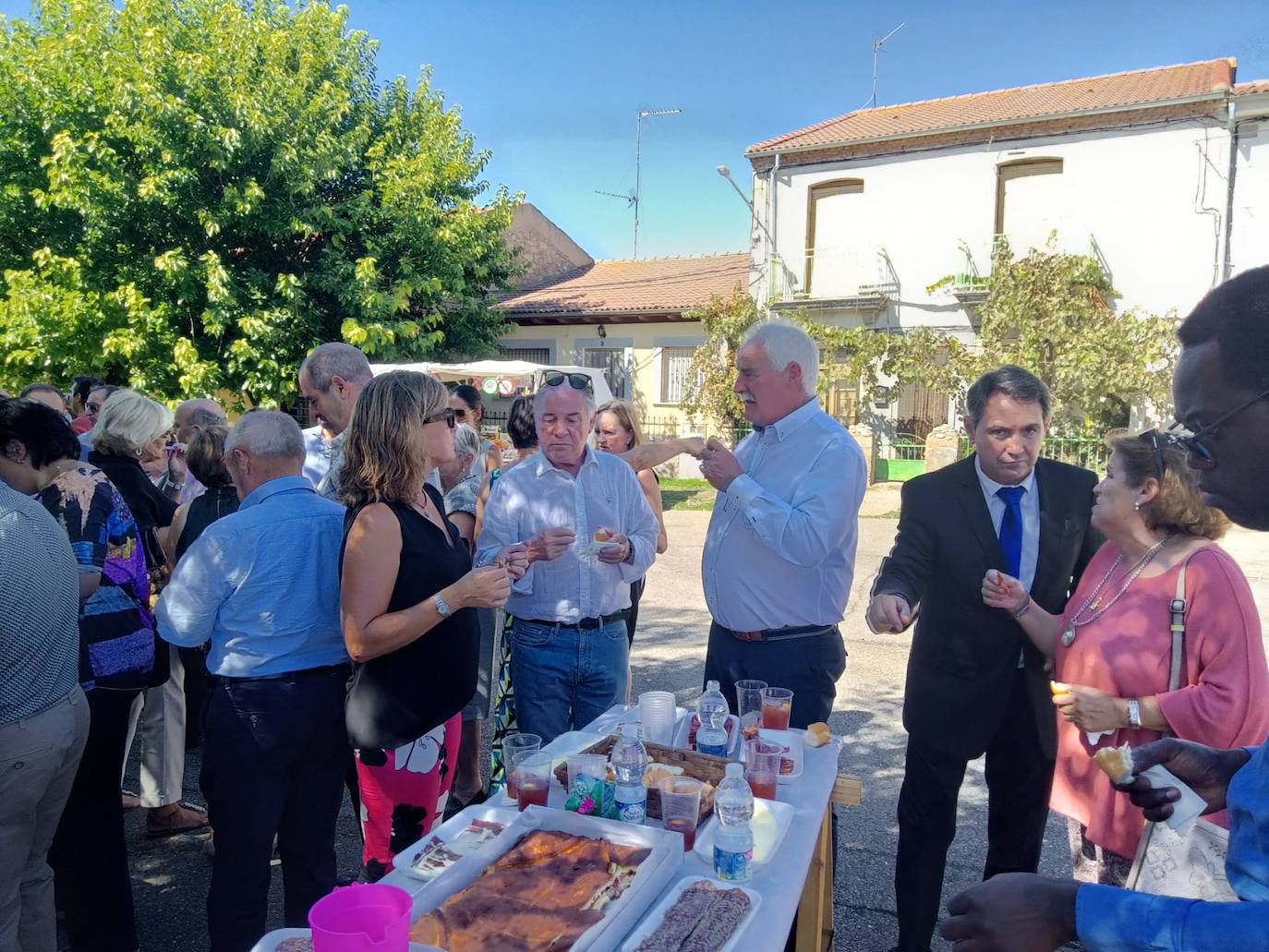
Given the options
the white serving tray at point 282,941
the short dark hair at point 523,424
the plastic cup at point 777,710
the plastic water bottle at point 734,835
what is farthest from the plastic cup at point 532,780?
the short dark hair at point 523,424

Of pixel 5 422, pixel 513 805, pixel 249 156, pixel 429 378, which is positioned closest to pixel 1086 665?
pixel 513 805

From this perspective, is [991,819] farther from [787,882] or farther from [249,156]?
[249,156]

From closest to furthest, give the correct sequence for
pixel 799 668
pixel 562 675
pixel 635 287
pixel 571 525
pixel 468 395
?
pixel 799 668, pixel 562 675, pixel 571 525, pixel 468 395, pixel 635 287

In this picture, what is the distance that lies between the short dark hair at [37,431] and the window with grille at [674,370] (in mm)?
18605

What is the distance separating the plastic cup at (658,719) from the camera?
2615 millimetres

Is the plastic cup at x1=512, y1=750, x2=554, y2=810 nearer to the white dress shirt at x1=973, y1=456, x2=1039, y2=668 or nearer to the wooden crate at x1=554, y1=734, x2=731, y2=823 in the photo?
the wooden crate at x1=554, y1=734, x2=731, y2=823

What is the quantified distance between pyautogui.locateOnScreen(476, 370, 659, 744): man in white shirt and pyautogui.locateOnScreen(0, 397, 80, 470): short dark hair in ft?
4.97

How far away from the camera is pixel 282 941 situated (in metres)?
1.52

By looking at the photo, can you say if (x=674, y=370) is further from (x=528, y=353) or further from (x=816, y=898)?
(x=816, y=898)

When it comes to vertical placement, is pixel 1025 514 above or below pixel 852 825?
above

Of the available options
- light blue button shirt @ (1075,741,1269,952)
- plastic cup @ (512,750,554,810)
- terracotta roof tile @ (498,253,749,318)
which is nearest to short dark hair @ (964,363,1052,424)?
light blue button shirt @ (1075,741,1269,952)

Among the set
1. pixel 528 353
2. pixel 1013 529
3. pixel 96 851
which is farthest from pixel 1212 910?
pixel 528 353

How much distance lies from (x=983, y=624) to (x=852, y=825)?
→ 1585 millimetres

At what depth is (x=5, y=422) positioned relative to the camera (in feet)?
8.80
